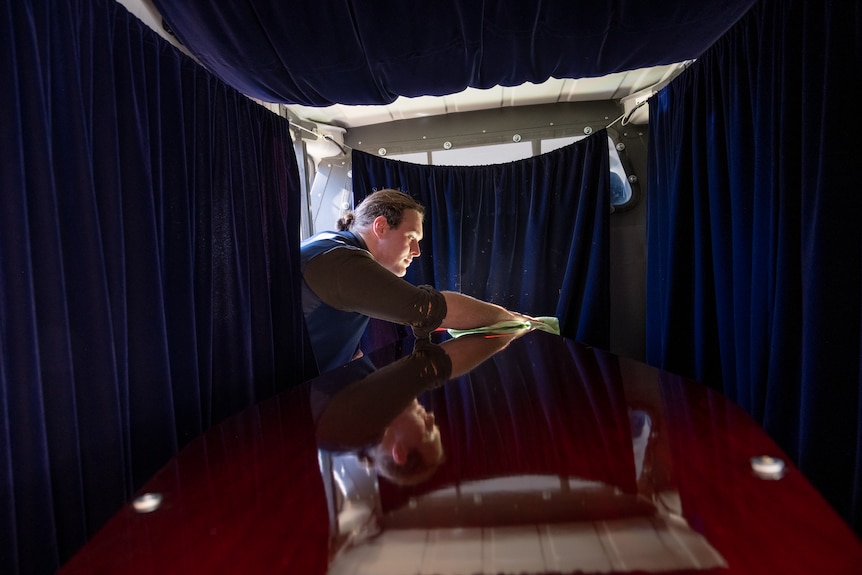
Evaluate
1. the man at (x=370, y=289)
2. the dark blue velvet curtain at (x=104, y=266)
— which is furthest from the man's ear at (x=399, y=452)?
the man at (x=370, y=289)

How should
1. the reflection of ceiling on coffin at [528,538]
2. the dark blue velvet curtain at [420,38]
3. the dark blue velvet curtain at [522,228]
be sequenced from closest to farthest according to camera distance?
1. the reflection of ceiling on coffin at [528,538]
2. the dark blue velvet curtain at [420,38]
3. the dark blue velvet curtain at [522,228]

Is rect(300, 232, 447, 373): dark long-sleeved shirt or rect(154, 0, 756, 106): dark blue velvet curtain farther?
rect(300, 232, 447, 373): dark long-sleeved shirt

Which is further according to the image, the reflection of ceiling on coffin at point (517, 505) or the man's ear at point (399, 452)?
the man's ear at point (399, 452)

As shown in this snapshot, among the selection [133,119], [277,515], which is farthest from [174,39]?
[277,515]

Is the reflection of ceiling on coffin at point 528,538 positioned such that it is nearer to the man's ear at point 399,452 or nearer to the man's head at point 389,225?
the man's ear at point 399,452

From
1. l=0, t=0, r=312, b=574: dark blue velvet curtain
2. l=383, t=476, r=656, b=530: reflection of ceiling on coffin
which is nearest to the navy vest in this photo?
l=0, t=0, r=312, b=574: dark blue velvet curtain

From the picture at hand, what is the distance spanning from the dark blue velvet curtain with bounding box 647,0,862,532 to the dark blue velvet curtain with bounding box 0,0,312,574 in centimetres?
142

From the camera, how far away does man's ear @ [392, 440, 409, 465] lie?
20.3 inches

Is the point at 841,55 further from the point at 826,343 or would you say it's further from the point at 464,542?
the point at 464,542

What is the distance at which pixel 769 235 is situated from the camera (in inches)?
44.3

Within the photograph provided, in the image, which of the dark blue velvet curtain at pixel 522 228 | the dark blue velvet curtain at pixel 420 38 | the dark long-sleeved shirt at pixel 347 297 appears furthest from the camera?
the dark blue velvet curtain at pixel 522 228

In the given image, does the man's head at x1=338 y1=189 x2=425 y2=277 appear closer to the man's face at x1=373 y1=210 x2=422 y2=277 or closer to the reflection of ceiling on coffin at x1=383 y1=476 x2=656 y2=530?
the man's face at x1=373 y1=210 x2=422 y2=277

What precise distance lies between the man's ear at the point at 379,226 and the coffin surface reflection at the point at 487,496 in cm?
117

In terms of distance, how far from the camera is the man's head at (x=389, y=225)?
1.80 m
